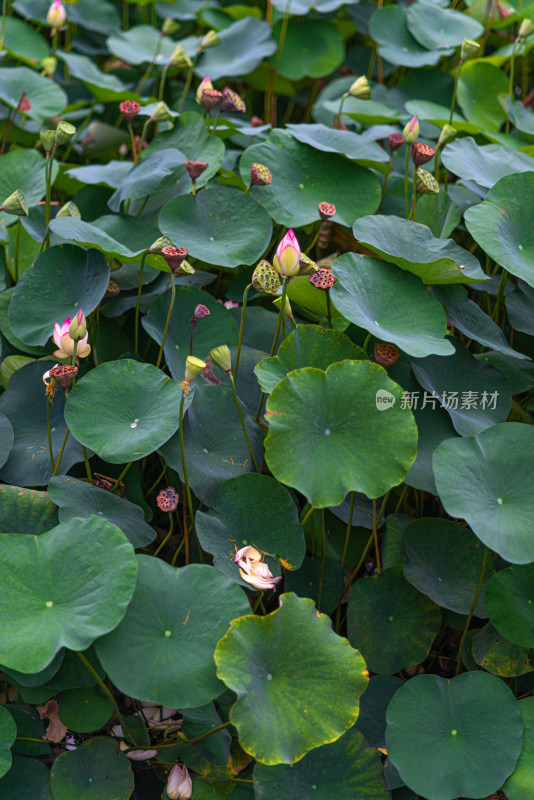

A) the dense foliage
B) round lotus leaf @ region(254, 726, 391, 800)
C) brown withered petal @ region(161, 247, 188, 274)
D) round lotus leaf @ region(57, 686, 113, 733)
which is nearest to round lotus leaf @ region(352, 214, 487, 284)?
the dense foliage

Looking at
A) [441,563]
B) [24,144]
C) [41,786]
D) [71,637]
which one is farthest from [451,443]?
[24,144]

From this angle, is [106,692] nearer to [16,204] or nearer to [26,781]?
[26,781]

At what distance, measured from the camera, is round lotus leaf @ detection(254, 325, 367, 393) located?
1200mm

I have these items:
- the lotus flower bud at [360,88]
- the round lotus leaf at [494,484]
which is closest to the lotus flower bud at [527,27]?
the lotus flower bud at [360,88]

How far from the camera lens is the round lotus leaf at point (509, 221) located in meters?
1.32

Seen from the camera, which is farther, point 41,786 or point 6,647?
point 41,786

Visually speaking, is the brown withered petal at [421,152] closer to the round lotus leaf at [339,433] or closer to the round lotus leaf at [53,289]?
the round lotus leaf at [339,433]

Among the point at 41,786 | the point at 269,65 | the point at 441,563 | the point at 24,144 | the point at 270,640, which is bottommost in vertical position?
the point at 41,786

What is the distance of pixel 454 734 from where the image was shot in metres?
1.06

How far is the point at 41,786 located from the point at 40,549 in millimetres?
411

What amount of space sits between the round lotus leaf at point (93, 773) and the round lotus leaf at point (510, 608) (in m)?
0.66

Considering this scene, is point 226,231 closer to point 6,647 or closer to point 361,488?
point 361,488

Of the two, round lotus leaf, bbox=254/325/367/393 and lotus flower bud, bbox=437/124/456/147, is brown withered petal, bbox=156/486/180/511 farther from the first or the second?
lotus flower bud, bbox=437/124/456/147

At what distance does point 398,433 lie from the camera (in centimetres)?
Result: 107
